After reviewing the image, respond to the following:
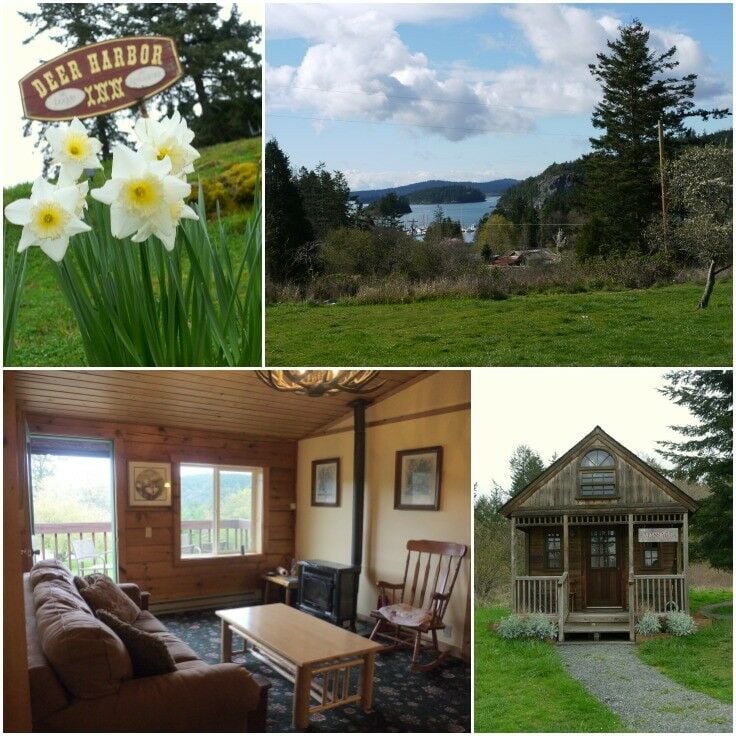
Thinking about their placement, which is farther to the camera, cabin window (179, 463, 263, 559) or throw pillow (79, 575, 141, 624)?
cabin window (179, 463, 263, 559)

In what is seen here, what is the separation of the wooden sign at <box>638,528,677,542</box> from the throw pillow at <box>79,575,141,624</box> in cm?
262

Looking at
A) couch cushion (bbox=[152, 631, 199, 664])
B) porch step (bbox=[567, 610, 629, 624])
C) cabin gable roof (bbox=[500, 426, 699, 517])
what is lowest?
couch cushion (bbox=[152, 631, 199, 664])

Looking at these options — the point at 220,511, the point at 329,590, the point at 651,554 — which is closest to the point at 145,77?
the point at 651,554

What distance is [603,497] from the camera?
9.20ft

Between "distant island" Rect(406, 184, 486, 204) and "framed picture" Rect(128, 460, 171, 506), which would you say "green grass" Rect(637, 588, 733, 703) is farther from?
"framed picture" Rect(128, 460, 171, 506)

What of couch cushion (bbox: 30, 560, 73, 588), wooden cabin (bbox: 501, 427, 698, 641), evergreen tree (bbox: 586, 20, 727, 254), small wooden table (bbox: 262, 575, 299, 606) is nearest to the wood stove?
small wooden table (bbox: 262, 575, 299, 606)

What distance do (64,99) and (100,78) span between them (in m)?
0.17

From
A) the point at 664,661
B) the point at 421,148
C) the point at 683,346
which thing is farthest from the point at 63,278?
the point at 664,661

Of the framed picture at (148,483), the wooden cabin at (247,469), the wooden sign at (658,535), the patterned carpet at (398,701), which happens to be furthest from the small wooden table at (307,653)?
the wooden sign at (658,535)

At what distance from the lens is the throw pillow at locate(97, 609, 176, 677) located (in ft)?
8.46

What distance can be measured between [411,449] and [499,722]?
1627 millimetres

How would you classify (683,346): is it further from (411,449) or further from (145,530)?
(145,530)

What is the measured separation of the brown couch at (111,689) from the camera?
7.96ft

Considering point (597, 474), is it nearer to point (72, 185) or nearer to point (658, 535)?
point (658, 535)
